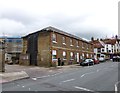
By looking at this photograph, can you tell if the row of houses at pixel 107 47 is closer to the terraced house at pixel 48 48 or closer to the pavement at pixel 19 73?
the terraced house at pixel 48 48

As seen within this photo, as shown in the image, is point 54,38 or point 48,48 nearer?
point 48,48

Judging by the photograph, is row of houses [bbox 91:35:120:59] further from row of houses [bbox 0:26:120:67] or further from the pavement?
the pavement

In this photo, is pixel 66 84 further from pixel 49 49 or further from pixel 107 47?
pixel 107 47

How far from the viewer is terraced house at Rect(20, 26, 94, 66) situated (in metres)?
39.1

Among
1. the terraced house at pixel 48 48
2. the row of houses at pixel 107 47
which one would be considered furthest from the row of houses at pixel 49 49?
the row of houses at pixel 107 47

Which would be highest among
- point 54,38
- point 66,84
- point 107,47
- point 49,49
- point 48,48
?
point 107,47

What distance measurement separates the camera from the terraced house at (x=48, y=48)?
3906 centimetres

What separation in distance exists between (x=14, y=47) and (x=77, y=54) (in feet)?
71.7

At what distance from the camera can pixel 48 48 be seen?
38969 millimetres

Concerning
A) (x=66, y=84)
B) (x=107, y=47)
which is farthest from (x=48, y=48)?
(x=107, y=47)

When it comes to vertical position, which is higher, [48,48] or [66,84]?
[48,48]

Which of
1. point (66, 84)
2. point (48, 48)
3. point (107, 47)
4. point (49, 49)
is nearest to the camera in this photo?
point (66, 84)

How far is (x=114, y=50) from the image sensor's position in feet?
401

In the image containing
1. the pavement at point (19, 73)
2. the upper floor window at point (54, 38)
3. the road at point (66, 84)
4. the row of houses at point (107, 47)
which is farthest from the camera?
the row of houses at point (107, 47)
